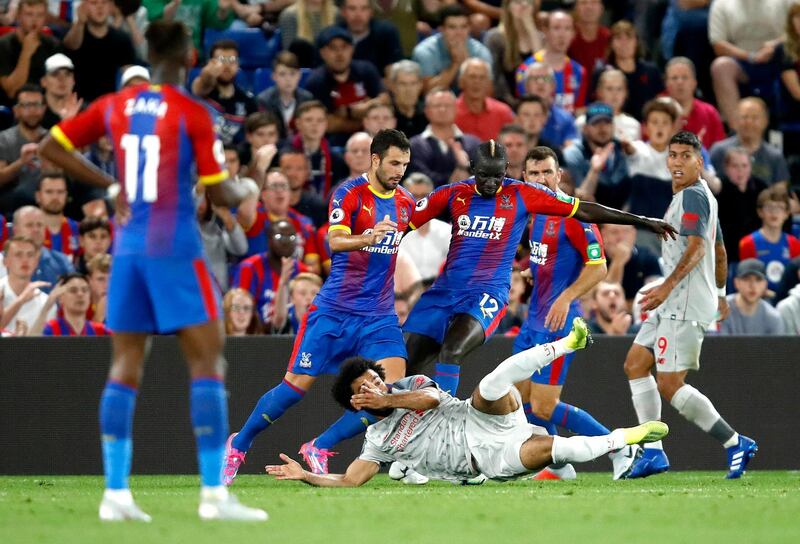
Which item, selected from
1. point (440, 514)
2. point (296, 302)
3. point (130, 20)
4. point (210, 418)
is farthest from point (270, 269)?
point (210, 418)

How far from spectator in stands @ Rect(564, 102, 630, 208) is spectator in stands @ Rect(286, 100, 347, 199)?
2448mm

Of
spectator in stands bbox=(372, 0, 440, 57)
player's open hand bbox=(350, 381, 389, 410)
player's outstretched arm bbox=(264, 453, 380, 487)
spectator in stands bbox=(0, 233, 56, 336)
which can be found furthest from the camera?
spectator in stands bbox=(372, 0, 440, 57)

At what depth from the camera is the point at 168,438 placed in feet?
37.5

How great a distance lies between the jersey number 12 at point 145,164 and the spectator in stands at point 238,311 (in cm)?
523

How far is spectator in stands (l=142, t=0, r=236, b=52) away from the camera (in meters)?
15.8

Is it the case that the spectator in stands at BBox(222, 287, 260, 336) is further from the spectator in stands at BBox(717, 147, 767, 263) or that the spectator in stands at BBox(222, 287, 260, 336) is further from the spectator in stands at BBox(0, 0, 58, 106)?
the spectator in stands at BBox(717, 147, 767, 263)

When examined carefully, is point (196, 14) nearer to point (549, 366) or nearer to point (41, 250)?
point (41, 250)

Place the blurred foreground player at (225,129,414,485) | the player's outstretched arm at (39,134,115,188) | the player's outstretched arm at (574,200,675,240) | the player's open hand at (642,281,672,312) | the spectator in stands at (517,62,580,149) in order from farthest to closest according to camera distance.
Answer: the spectator in stands at (517,62,580,149) < the player's open hand at (642,281,672,312) < the blurred foreground player at (225,129,414,485) < the player's outstretched arm at (574,200,675,240) < the player's outstretched arm at (39,134,115,188)

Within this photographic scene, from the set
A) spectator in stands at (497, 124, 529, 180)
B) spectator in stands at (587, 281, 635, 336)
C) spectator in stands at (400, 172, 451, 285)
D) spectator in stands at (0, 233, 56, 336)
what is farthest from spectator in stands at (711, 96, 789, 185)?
spectator in stands at (0, 233, 56, 336)

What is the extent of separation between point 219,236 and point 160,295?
6279mm

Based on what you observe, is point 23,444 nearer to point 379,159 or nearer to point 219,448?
point 379,159

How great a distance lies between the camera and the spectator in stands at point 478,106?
48.5 ft

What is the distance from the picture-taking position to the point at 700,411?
396 inches

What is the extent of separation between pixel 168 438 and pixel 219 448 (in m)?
5.00
